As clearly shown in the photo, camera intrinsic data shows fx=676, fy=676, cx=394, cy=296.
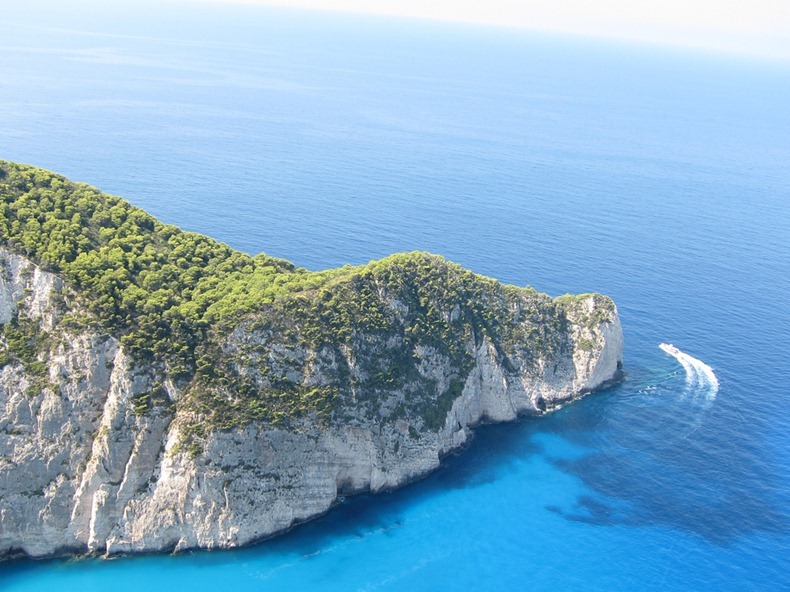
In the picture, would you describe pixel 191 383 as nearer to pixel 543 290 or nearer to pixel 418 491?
pixel 418 491

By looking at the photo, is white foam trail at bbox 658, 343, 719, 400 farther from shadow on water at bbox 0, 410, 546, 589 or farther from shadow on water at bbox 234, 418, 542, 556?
shadow on water at bbox 234, 418, 542, 556

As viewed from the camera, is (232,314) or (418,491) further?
(418,491)

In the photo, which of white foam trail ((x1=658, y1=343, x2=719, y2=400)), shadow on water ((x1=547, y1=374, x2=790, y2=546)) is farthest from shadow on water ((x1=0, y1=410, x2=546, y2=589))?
white foam trail ((x1=658, y1=343, x2=719, y2=400))

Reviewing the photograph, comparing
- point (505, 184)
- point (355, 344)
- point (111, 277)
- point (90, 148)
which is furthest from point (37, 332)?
point (505, 184)

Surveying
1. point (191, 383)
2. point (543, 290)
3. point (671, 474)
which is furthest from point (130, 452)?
point (543, 290)

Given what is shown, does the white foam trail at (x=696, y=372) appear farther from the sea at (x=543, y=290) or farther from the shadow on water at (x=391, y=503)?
the shadow on water at (x=391, y=503)
